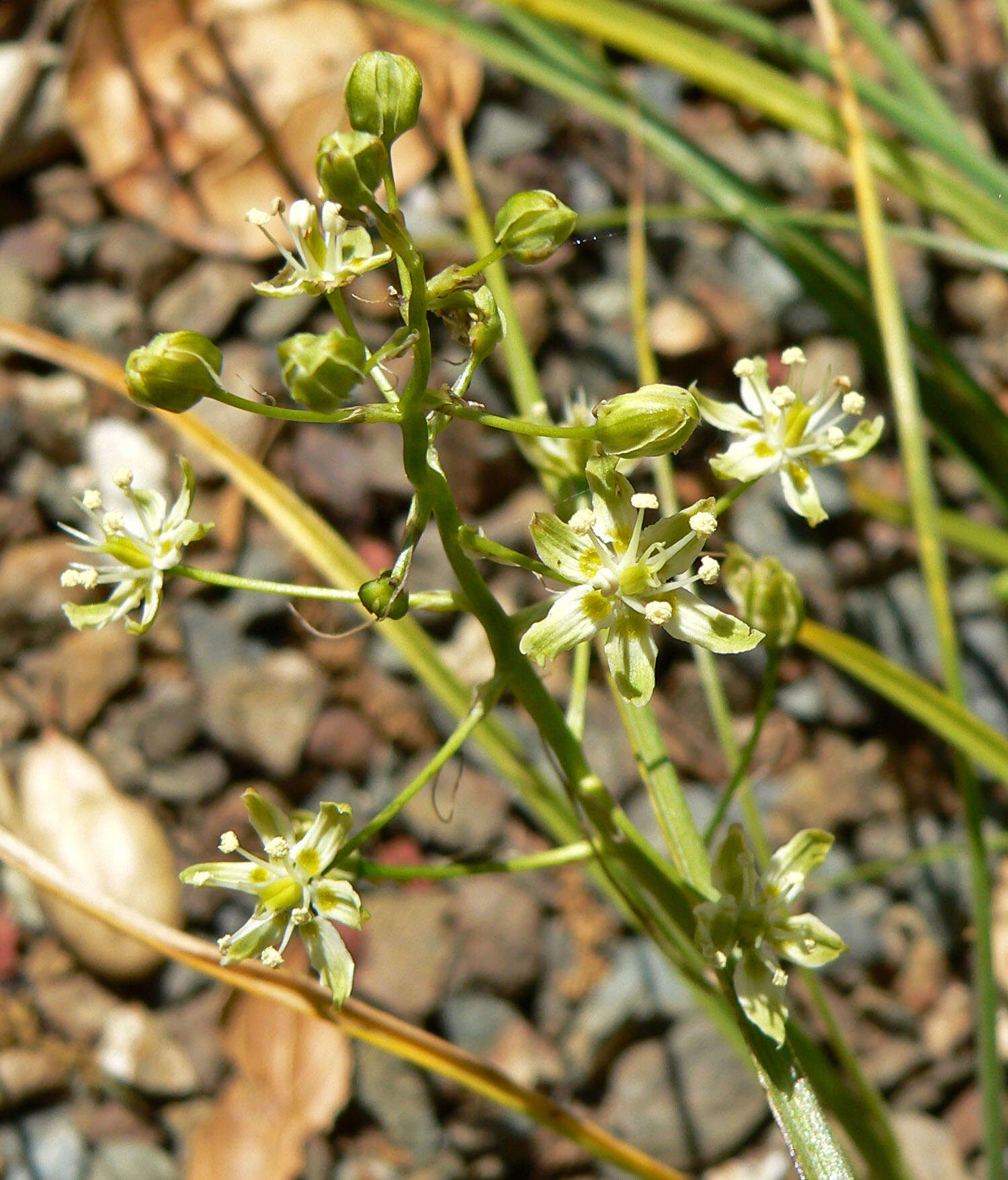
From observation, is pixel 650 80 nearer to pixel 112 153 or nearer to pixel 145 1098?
pixel 112 153

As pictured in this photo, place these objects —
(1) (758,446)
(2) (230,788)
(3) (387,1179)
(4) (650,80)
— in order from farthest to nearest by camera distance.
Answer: (4) (650,80), (2) (230,788), (3) (387,1179), (1) (758,446)

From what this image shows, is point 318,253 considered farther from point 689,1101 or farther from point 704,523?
point 689,1101

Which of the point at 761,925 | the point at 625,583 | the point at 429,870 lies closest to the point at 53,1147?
the point at 429,870

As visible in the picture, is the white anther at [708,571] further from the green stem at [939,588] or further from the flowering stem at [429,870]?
the green stem at [939,588]

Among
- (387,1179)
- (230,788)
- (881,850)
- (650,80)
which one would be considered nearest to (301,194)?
(650,80)

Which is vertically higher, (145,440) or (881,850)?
(145,440)

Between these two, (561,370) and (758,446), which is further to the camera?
(561,370)

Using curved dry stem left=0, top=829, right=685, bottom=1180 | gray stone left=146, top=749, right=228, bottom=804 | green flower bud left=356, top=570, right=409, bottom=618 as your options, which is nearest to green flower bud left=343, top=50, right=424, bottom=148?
green flower bud left=356, top=570, right=409, bottom=618
